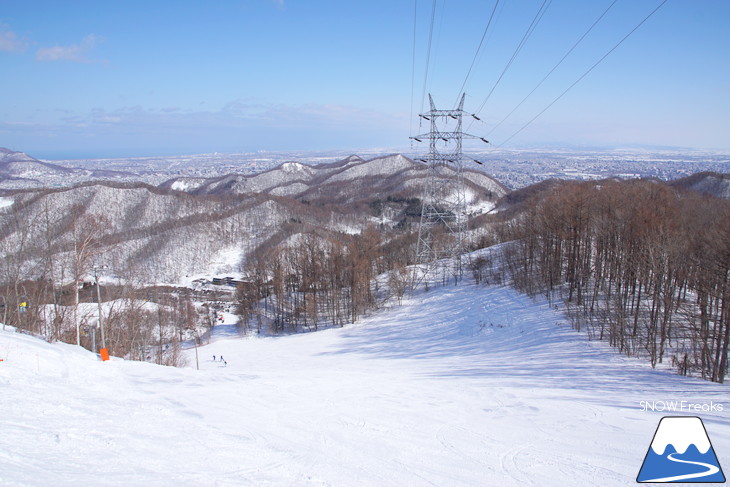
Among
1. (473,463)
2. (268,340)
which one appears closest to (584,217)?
(473,463)

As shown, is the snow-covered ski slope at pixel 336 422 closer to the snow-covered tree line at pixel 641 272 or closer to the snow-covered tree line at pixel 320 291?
the snow-covered tree line at pixel 641 272
